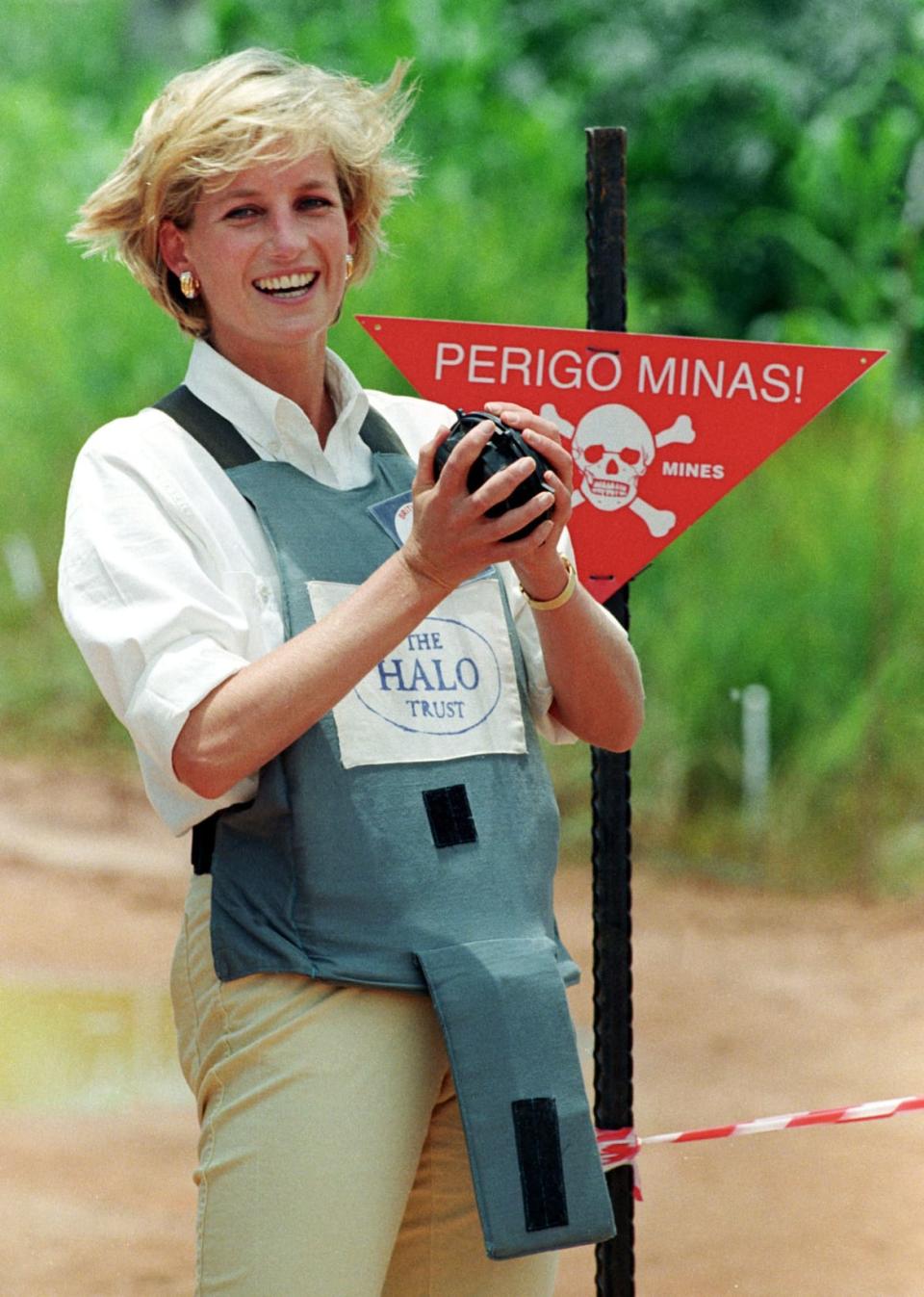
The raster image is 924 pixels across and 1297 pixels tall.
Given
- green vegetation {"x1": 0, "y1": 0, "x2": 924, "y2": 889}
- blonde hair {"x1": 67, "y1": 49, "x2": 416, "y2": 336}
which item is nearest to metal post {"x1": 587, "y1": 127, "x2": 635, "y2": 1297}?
blonde hair {"x1": 67, "y1": 49, "x2": 416, "y2": 336}

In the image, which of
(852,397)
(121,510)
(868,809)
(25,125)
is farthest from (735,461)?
(25,125)

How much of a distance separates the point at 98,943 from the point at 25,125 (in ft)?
11.3

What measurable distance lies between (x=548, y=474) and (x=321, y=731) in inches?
10.0

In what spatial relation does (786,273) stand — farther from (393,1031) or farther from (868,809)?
(393,1031)

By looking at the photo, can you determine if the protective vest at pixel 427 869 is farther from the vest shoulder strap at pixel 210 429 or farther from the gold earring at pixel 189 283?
the gold earring at pixel 189 283

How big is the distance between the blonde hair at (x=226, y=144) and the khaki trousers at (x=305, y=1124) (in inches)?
21.3

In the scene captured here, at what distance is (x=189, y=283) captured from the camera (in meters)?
1.41

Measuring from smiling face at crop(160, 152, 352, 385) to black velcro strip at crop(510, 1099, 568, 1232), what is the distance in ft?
2.03

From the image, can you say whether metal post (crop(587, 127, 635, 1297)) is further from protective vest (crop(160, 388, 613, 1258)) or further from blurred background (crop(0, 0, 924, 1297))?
blurred background (crop(0, 0, 924, 1297))

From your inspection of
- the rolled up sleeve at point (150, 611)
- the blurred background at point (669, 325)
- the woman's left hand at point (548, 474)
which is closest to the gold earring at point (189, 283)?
the rolled up sleeve at point (150, 611)

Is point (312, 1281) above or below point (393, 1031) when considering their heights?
below

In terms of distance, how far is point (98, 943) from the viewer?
467 centimetres

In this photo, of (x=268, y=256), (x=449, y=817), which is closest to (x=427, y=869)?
(x=449, y=817)

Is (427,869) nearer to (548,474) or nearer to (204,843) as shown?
(204,843)
